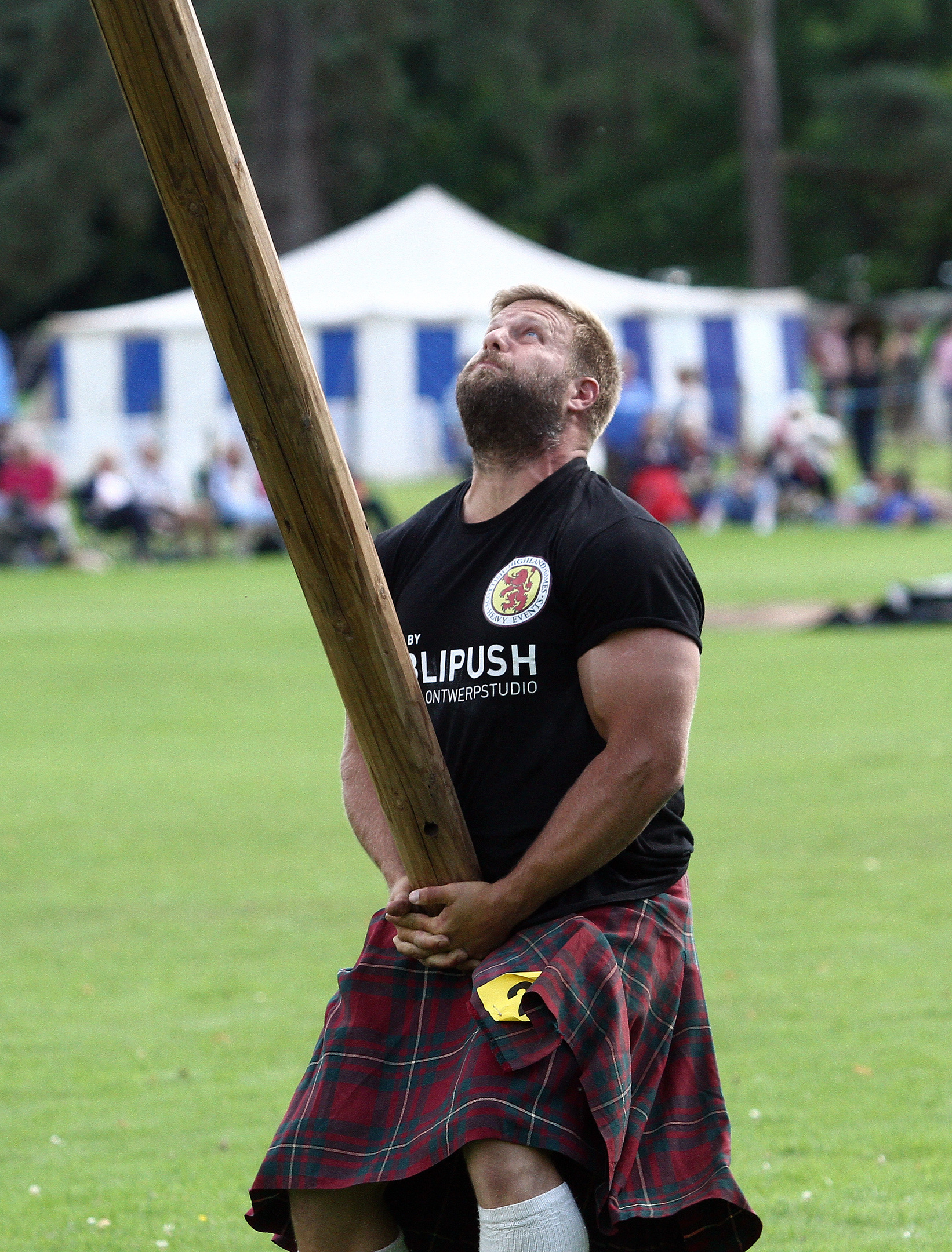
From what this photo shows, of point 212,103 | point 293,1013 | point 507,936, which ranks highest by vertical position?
point 212,103

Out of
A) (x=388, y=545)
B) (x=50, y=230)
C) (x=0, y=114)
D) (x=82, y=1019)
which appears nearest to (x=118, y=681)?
(x=82, y=1019)

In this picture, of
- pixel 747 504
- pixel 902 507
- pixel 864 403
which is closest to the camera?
pixel 902 507

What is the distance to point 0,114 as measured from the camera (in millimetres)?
42625

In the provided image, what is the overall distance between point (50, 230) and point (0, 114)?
6.28 metres

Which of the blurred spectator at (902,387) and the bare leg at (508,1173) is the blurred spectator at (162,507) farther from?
the bare leg at (508,1173)

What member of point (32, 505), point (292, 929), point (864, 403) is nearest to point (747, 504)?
point (864, 403)

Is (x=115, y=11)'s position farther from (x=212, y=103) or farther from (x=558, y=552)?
(x=558, y=552)

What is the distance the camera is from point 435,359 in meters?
24.5

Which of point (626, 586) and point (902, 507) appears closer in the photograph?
point (626, 586)

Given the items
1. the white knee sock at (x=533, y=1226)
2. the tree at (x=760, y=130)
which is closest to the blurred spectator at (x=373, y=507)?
the white knee sock at (x=533, y=1226)

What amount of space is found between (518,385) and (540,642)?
0.36m

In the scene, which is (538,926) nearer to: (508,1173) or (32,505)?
(508,1173)

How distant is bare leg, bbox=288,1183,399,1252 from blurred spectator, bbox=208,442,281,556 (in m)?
16.7

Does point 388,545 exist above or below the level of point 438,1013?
above
